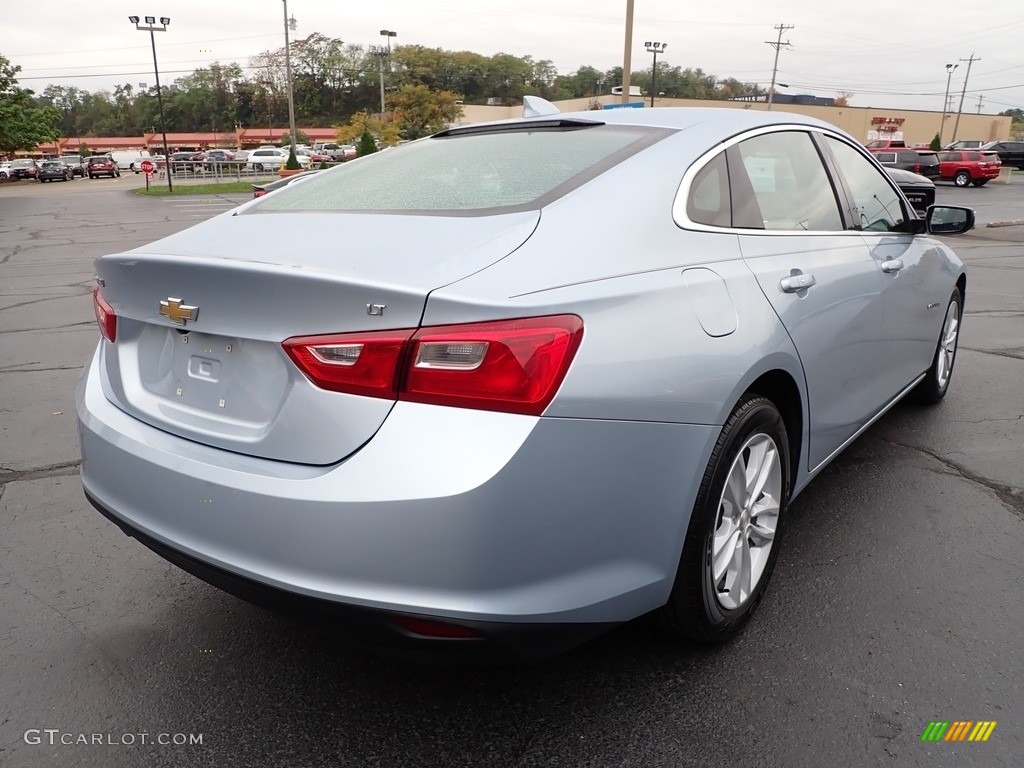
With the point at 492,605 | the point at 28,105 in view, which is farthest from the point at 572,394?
the point at 28,105

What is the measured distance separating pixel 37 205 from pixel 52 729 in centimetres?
3357

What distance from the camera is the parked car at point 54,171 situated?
188ft

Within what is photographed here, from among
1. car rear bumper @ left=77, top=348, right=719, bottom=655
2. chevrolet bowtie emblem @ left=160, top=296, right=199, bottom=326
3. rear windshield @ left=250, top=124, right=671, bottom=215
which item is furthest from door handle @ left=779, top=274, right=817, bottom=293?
chevrolet bowtie emblem @ left=160, top=296, right=199, bottom=326

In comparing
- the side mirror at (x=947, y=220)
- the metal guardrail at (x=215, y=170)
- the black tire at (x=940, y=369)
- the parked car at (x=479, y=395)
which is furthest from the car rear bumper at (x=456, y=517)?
the metal guardrail at (x=215, y=170)

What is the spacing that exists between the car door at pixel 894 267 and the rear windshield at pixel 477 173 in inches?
51.7

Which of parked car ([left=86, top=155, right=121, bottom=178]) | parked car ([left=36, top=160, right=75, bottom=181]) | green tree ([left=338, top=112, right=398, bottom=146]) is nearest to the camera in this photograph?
green tree ([left=338, top=112, right=398, bottom=146])

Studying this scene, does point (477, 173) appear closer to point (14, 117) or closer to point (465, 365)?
point (465, 365)

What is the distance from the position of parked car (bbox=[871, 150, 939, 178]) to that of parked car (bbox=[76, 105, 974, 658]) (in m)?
41.8

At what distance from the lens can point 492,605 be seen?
71.2 inches

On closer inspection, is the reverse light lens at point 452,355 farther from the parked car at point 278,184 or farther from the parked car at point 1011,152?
the parked car at point 1011,152

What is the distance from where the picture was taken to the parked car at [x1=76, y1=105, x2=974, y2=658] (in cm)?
179

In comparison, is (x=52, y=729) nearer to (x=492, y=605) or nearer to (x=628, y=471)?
(x=492, y=605)

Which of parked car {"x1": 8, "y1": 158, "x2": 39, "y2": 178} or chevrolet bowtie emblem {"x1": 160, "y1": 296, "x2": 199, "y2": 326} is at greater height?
chevrolet bowtie emblem {"x1": 160, "y1": 296, "x2": 199, "y2": 326}

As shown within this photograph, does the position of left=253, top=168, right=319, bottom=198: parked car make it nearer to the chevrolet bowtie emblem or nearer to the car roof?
the car roof
